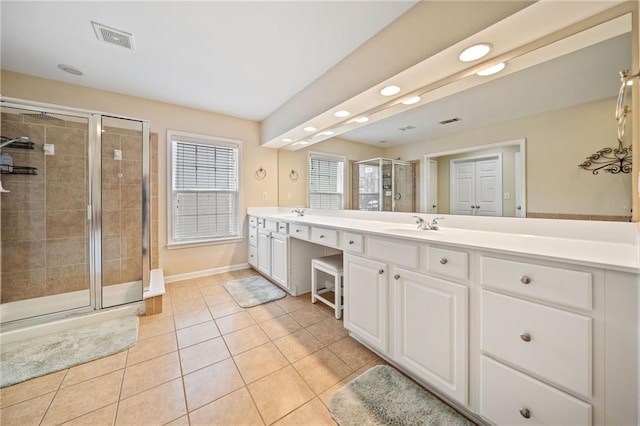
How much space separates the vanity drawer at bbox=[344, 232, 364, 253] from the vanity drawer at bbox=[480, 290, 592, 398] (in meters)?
0.80

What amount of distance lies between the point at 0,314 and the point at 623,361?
168 inches

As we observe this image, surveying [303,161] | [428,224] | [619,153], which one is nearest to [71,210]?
[303,161]

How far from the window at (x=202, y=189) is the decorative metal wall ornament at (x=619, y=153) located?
3.72m

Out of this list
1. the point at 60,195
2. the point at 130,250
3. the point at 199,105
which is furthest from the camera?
the point at 199,105

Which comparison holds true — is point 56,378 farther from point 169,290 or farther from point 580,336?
point 580,336

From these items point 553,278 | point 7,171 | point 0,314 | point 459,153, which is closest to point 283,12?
point 459,153

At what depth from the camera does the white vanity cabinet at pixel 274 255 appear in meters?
2.73

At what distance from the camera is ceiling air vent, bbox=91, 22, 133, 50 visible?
1.82 m

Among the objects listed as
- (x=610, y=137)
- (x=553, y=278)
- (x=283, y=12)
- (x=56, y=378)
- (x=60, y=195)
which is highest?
(x=283, y=12)

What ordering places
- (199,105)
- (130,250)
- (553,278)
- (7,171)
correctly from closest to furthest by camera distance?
(553,278), (7,171), (130,250), (199,105)

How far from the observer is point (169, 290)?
2.99 metres

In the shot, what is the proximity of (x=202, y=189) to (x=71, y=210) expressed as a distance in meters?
1.37

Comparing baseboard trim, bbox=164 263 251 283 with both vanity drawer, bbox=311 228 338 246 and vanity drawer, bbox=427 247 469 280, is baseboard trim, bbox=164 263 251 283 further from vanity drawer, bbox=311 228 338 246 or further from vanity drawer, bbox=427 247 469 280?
vanity drawer, bbox=427 247 469 280

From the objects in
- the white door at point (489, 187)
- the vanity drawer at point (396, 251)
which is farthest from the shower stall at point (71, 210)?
the white door at point (489, 187)
